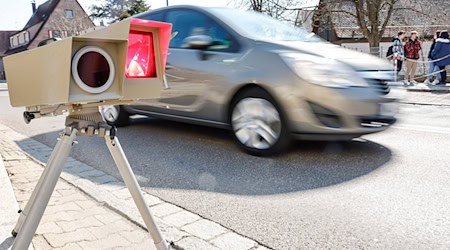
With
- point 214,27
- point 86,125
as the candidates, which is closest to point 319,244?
point 86,125

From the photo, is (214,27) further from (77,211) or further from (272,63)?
(77,211)

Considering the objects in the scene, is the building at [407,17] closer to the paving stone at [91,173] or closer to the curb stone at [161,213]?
the paving stone at [91,173]

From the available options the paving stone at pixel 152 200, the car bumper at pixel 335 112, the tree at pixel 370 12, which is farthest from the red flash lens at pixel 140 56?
the tree at pixel 370 12

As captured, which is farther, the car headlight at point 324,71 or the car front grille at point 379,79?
the car front grille at point 379,79

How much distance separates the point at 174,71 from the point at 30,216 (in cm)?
342

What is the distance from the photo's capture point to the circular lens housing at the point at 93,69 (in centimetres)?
139

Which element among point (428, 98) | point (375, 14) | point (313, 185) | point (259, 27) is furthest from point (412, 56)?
point (313, 185)

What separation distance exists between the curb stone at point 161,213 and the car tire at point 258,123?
55.2 inches

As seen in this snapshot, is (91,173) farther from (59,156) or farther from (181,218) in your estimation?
(59,156)

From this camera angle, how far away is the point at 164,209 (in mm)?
2938

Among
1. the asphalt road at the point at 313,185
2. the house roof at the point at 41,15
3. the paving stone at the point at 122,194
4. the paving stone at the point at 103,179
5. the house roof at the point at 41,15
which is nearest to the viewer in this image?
the asphalt road at the point at 313,185

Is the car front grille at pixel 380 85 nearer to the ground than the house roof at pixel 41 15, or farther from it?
nearer to the ground

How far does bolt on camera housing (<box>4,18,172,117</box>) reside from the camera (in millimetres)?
1379

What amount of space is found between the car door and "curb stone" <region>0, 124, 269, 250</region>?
1.31m
